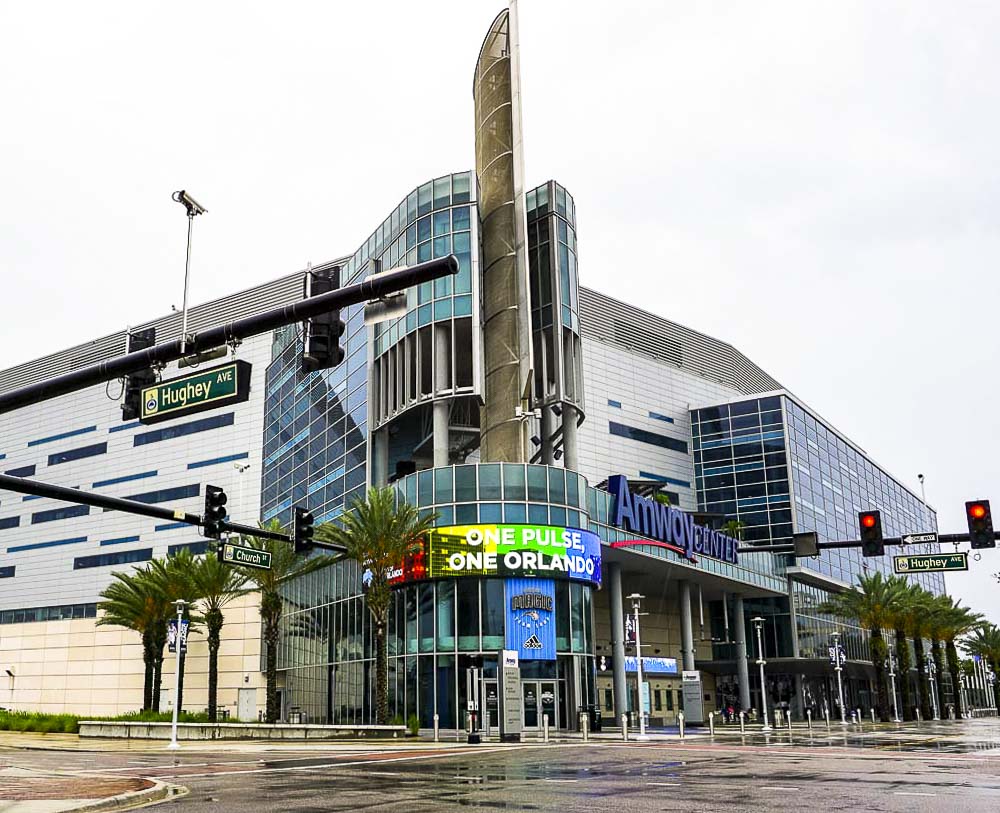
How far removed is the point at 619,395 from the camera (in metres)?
94.8

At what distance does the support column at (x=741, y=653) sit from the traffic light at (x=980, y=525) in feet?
168

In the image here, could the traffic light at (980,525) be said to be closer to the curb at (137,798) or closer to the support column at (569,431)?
the curb at (137,798)

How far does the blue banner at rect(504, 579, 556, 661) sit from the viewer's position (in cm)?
5012

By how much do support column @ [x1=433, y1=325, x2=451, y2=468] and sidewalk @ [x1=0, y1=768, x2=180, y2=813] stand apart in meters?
32.9

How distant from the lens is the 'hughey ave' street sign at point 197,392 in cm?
1603

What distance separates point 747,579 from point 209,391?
2646 inches

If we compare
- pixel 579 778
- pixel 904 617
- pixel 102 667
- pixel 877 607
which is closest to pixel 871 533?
pixel 579 778

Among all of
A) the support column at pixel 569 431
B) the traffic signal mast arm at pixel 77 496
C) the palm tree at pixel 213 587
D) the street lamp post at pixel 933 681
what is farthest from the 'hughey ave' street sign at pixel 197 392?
the street lamp post at pixel 933 681

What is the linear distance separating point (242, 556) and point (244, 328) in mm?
18556

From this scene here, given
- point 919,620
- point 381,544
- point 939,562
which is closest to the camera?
point 939,562

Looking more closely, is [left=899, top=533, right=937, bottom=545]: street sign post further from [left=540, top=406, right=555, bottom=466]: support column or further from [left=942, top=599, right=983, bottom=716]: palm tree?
[left=942, top=599, right=983, bottom=716]: palm tree

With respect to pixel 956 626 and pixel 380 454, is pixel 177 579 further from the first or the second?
pixel 956 626

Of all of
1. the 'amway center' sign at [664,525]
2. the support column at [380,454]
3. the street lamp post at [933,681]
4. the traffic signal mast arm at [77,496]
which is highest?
the support column at [380,454]

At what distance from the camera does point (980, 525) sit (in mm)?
29156
